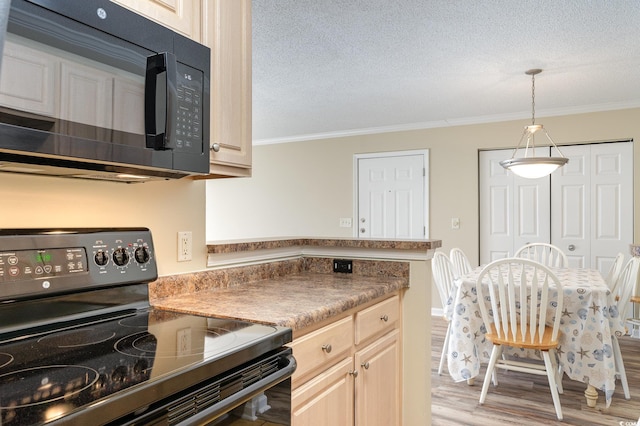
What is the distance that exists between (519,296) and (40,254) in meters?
2.61

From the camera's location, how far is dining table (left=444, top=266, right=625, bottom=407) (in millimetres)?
2607

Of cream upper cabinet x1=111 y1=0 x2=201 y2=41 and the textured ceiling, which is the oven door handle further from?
the textured ceiling

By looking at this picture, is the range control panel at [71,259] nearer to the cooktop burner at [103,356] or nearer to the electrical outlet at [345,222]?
the cooktop burner at [103,356]

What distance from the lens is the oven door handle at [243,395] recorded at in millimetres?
882

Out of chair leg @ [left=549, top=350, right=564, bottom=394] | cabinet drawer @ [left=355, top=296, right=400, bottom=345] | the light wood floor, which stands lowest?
the light wood floor

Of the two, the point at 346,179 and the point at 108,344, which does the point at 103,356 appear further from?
the point at 346,179

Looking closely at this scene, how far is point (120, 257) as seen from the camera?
1.34m

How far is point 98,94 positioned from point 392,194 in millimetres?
4719

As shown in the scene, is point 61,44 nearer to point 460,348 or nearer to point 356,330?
point 356,330

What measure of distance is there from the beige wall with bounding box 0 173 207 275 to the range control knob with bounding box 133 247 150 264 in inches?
3.9

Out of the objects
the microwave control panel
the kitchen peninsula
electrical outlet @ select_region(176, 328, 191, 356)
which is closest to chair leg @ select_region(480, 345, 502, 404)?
the kitchen peninsula

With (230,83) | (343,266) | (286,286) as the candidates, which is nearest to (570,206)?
(343,266)

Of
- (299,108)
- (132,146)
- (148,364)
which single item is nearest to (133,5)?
Result: (132,146)

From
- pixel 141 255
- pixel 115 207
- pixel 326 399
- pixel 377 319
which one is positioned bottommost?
pixel 326 399
